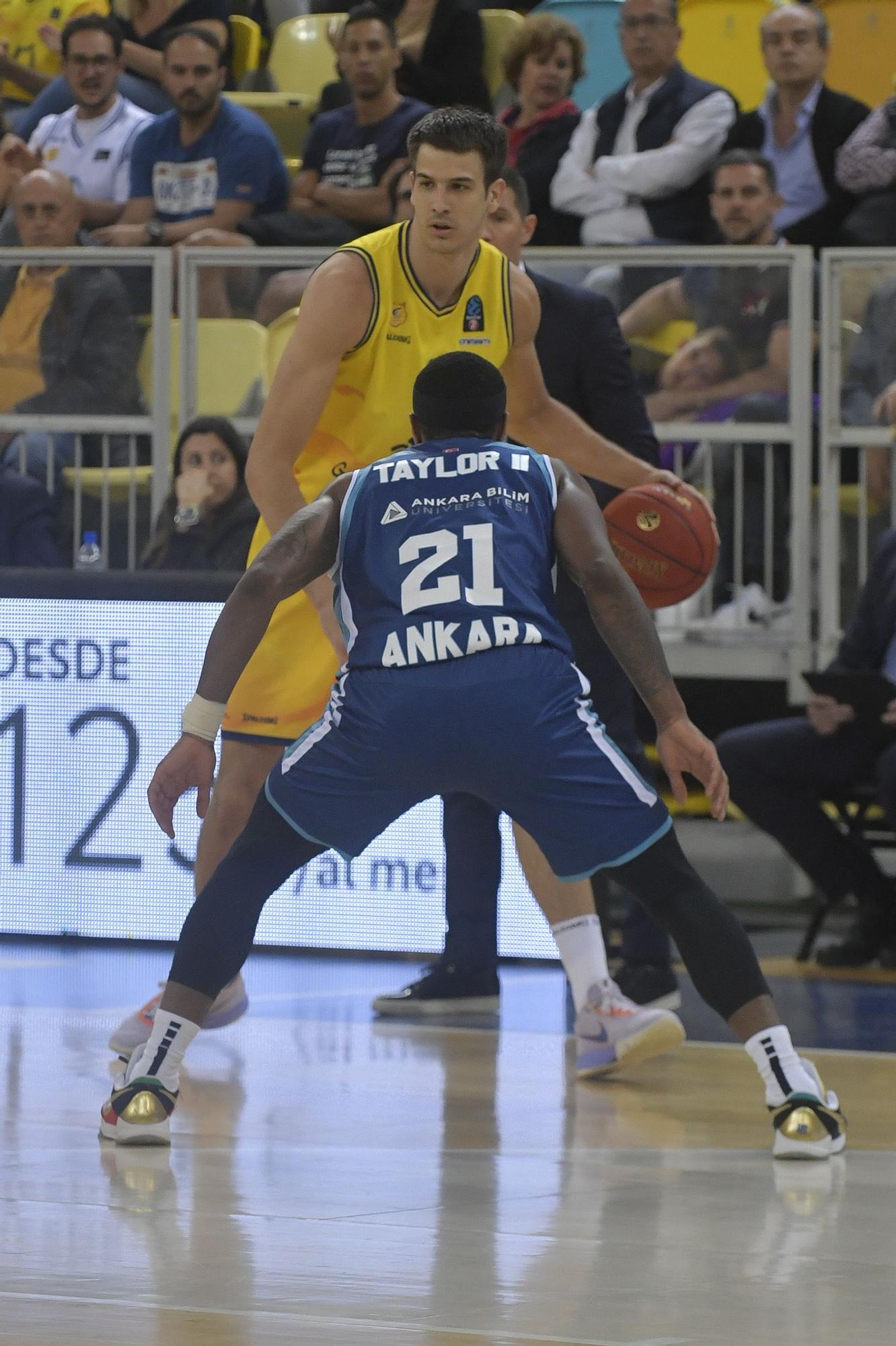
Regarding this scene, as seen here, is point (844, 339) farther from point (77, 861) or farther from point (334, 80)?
point (334, 80)

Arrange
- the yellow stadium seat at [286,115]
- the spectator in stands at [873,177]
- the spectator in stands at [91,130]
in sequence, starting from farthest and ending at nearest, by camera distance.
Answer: the yellow stadium seat at [286,115], the spectator in stands at [91,130], the spectator in stands at [873,177]

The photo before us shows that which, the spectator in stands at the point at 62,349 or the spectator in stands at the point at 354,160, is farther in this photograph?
the spectator in stands at the point at 354,160

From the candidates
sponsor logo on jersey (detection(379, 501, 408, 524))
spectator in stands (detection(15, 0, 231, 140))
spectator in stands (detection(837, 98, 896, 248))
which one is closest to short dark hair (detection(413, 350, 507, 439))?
sponsor logo on jersey (detection(379, 501, 408, 524))

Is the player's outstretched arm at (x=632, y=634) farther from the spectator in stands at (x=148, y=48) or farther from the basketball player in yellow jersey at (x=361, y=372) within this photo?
the spectator in stands at (x=148, y=48)

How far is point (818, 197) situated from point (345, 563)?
A: 563 cm

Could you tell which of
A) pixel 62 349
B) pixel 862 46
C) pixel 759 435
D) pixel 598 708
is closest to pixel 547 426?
pixel 598 708

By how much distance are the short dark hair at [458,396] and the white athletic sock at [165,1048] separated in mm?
1321

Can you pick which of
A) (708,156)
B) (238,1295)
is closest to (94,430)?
(708,156)

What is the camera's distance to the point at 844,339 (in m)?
8.47

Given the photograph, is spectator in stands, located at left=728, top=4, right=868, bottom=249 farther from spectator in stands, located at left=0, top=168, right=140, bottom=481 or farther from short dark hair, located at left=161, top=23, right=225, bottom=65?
spectator in stands, located at left=0, top=168, right=140, bottom=481

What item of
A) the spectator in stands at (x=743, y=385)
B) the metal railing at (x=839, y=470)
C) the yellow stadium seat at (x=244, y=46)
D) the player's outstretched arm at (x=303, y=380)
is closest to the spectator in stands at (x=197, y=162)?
the spectator in stands at (x=743, y=385)

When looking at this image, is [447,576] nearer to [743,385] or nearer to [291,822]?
[291,822]

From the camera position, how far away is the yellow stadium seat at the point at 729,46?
11719mm

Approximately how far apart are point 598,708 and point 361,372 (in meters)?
1.61
